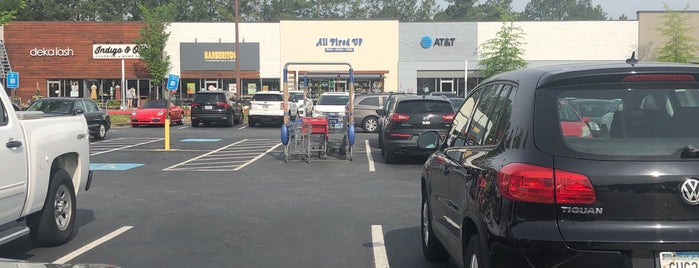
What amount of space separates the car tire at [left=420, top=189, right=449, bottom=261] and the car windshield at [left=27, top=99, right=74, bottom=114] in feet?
58.7

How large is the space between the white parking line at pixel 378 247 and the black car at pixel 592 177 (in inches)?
90.8

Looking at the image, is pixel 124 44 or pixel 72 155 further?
pixel 124 44

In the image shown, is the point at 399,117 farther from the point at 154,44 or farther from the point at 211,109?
the point at 154,44

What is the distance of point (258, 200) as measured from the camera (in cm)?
1039

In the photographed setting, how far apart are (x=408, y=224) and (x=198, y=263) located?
297 cm

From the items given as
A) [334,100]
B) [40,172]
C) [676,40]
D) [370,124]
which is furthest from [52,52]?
[40,172]

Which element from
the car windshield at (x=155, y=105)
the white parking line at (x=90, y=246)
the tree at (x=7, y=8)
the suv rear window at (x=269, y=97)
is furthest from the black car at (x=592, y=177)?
the tree at (x=7, y=8)

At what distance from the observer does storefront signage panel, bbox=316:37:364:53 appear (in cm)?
4991

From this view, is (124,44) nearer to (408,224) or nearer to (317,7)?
(408,224)

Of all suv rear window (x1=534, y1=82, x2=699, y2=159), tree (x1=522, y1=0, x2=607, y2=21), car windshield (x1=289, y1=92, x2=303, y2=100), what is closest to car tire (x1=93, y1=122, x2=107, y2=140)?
car windshield (x1=289, y1=92, x2=303, y2=100)

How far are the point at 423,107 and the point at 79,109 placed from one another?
12108 millimetres

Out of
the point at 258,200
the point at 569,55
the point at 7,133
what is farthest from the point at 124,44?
the point at 7,133

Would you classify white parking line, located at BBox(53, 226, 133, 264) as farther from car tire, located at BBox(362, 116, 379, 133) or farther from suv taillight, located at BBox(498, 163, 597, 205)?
car tire, located at BBox(362, 116, 379, 133)

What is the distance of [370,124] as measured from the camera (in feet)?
89.7
